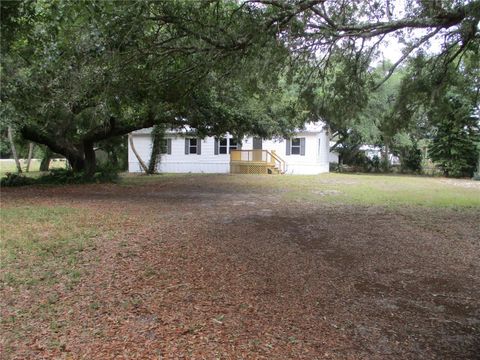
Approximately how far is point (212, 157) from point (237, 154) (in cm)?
192

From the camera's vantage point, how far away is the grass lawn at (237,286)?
11.6 feet

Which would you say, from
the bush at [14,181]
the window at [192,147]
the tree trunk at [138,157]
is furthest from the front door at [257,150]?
the bush at [14,181]

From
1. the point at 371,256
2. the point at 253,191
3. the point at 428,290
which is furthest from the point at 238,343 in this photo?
the point at 253,191

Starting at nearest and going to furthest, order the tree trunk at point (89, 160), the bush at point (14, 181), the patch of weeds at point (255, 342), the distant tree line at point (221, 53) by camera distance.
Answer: the patch of weeds at point (255, 342)
the distant tree line at point (221, 53)
the bush at point (14, 181)
the tree trunk at point (89, 160)

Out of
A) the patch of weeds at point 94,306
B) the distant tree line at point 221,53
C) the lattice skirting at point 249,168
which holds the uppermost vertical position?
the distant tree line at point 221,53

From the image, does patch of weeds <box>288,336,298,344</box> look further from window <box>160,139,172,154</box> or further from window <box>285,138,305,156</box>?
window <box>160,139,172,154</box>

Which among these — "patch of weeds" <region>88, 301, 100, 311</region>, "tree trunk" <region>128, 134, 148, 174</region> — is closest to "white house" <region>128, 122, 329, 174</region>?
"tree trunk" <region>128, 134, 148, 174</region>

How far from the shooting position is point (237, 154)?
95.7 ft

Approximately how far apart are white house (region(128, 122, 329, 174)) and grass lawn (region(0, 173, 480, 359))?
18.4 m

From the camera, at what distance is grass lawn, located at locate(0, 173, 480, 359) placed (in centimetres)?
352

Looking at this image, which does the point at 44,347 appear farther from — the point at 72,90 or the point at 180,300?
the point at 72,90

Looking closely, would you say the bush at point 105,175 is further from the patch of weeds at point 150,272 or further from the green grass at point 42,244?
the patch of weeds at point 150,272

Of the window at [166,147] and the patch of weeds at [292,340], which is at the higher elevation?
the window at [166,147]

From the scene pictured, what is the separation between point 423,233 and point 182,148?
77.0 ft
